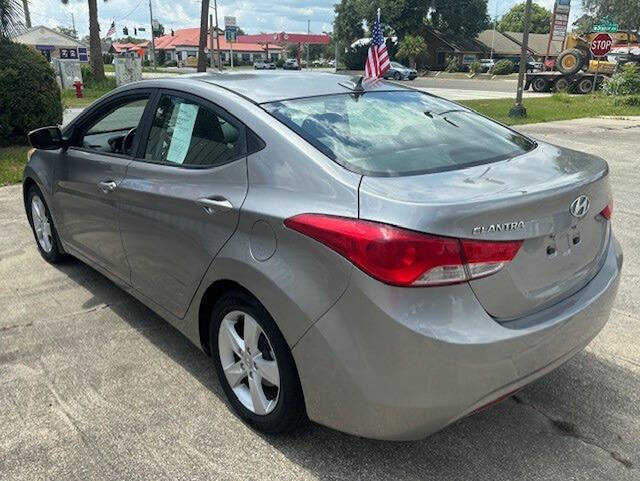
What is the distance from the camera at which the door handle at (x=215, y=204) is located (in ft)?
8.50

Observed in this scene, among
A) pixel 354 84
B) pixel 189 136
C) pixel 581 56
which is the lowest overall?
pixel 189 136

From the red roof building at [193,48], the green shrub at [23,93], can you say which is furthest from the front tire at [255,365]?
the red roof building at [193,48]

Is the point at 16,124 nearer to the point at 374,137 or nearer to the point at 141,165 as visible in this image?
the point at 141,165

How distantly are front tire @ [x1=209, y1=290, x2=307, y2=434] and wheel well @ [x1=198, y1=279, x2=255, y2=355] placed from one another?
35 mm

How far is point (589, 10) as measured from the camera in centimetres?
5331

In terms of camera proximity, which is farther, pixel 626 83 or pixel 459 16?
pixel 459 16

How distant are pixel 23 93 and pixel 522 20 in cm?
11319

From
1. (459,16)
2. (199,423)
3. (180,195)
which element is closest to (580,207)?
(180,195)

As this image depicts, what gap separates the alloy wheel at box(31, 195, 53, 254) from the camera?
15.5 ft

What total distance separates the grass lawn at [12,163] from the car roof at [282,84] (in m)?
5.99

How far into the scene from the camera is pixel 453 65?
6391 centimetres

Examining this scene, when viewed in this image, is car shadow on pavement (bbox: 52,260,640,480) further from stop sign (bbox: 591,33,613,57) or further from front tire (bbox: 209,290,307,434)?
stop sign (bbox: 591,33,613,57)

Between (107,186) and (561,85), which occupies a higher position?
(107,186)

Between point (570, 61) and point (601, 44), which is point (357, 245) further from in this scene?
point (570, 61)
